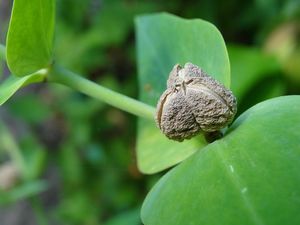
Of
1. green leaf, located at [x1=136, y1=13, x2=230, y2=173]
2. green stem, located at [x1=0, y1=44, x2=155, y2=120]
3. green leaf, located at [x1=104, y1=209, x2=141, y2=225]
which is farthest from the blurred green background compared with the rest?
green stem, located at [x1=0, y1=44, x2=155, y2=120]

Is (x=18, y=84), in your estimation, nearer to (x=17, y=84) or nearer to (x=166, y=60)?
(x=17, y=84)

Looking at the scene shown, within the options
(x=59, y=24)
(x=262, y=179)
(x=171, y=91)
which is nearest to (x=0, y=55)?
(x=171, y=91)

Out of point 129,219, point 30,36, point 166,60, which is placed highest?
point 30,36

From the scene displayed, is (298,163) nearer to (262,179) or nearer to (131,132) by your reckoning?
(262,179)

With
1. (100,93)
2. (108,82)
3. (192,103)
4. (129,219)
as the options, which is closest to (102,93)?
(100,93)

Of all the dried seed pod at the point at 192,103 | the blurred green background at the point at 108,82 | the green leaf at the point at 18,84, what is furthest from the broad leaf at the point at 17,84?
the blurred green background at the point at 108,82

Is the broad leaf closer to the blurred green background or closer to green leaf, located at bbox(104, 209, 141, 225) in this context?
green leaf, located at bbox(104, 209, 141, 225)
